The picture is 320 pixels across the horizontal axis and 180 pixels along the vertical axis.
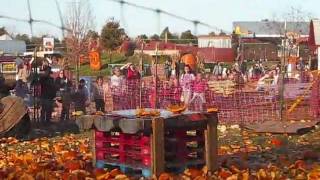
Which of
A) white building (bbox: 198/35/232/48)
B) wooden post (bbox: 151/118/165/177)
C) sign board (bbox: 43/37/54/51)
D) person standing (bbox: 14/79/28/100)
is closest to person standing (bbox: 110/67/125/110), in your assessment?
person standing (bbox: 14/79/28/100)

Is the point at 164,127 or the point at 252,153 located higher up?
the point at 164,127

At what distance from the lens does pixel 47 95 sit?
18672mm

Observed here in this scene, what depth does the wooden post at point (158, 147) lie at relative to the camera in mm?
7766

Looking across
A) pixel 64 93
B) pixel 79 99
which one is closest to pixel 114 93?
pixel 79 99

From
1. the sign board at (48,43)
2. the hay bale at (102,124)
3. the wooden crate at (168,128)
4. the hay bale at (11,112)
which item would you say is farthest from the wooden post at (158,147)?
the hay bale at (11,112)

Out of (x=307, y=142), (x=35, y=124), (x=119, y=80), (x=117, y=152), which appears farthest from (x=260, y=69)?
(x=117, y=152)

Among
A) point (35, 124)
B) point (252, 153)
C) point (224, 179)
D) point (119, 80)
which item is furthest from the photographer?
point (119, 80)

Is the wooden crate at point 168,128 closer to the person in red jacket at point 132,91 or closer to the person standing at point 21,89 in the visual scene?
the person in red jacket at point 132,91

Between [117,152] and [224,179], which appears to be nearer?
[224,179]

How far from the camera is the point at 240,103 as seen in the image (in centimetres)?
1866

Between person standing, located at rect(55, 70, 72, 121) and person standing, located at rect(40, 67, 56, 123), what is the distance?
411mm

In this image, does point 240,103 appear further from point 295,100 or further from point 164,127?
point 164,127

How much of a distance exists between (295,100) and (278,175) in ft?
37.6

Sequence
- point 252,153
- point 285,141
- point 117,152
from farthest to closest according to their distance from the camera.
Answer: point 285,141, point 252,153, point 117,152
